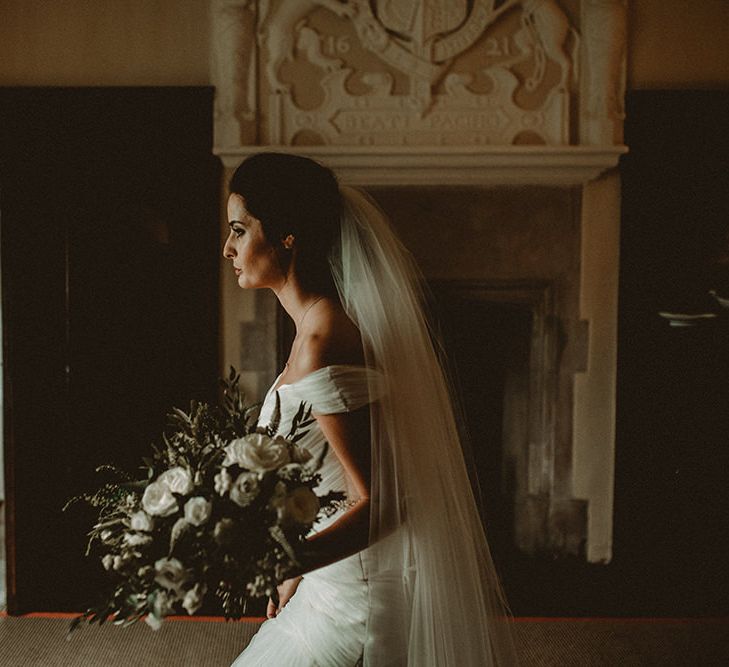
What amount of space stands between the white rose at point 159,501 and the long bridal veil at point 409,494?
1.32ft

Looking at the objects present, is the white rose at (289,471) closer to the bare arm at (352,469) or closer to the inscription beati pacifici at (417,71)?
the bare arm at (352,469)

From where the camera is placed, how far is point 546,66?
3037mm

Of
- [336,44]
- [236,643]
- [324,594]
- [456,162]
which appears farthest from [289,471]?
[336,44]

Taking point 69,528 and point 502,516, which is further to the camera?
point 502,516

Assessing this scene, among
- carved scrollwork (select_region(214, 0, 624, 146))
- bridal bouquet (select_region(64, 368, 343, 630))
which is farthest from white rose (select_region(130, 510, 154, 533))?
carved scrollwork (select_region(214, 0, 624, 146))

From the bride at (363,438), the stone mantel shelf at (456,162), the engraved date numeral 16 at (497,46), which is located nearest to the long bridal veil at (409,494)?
the bride at (363,438)

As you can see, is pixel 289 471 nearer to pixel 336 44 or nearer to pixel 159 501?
pixel 159 501

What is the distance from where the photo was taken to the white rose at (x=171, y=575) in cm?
109

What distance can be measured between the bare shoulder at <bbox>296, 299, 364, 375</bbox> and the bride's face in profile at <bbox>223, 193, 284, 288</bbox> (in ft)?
0.53

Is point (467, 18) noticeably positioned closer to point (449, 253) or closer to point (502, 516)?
point (449, 253)

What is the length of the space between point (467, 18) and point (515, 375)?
1.85 metres

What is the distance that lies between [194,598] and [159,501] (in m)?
0.19

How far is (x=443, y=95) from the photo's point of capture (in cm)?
303

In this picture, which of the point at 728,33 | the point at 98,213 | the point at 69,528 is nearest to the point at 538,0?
the point at 728,33
